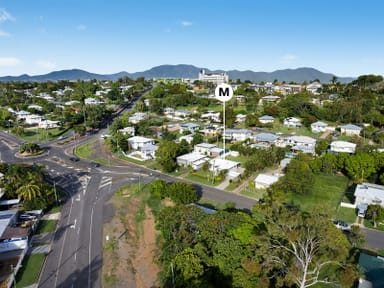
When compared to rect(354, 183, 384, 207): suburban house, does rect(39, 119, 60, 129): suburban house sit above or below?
above

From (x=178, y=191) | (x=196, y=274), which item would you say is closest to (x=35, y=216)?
(x=178, y=191)

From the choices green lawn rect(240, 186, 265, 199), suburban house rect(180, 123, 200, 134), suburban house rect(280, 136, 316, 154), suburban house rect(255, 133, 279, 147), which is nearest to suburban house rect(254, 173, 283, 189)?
green lawn rect(240, 186, 265, 199)

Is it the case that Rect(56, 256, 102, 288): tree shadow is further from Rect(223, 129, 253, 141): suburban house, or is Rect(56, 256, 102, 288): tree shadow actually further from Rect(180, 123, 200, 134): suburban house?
Rect(180, 123, 200, 134): suburban house

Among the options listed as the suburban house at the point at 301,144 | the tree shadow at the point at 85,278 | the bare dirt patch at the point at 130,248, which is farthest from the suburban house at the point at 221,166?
the tree shadow at the point at 85,278

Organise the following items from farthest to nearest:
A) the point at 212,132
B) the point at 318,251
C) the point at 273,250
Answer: the point at 212,132
the point at 273,250
the point at 318,251

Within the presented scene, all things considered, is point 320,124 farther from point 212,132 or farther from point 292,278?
point 292,278

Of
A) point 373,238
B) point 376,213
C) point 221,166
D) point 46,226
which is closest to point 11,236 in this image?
point 46,226
